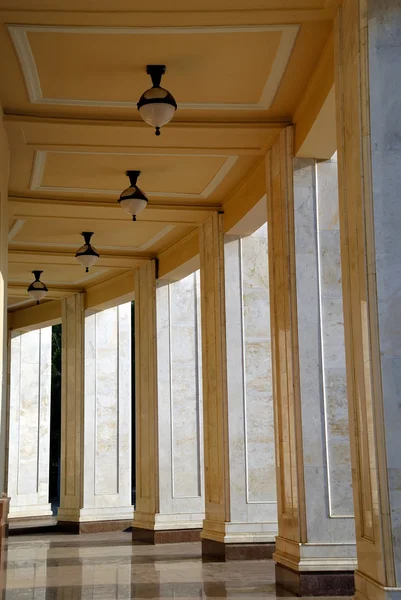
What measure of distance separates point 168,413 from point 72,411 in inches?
195

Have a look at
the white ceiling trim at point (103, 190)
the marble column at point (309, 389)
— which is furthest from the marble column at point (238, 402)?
the marble column at point (309, 389)

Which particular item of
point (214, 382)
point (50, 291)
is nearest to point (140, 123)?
point (214, 382)

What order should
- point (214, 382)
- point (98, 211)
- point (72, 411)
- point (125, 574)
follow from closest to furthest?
point (125, 574), point (214, 382), point (98, 211), point (72, 411)

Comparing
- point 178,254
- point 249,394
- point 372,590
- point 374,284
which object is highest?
point 178,254

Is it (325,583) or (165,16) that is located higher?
(165,16)

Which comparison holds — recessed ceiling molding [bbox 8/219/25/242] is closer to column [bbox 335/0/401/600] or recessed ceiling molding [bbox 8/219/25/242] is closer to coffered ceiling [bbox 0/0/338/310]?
coffered ceiling [bbox 0/0/338/310]

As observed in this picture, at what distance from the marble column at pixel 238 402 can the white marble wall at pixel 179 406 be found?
116 inches

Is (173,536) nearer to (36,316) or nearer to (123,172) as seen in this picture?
(123,172)

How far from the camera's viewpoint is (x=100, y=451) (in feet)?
71.6

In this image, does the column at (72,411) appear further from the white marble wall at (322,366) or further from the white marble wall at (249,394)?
the white marble wall at (322,366)

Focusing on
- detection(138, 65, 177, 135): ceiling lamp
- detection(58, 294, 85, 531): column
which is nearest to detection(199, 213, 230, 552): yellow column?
detection(138, 65, 177, 135): ceiling lamp

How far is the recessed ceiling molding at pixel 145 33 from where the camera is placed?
8711mm

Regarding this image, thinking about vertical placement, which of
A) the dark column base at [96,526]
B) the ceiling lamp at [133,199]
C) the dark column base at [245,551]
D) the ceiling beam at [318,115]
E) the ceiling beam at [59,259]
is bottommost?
the dark column base at [96,526]

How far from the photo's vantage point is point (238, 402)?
14398 millimetres
